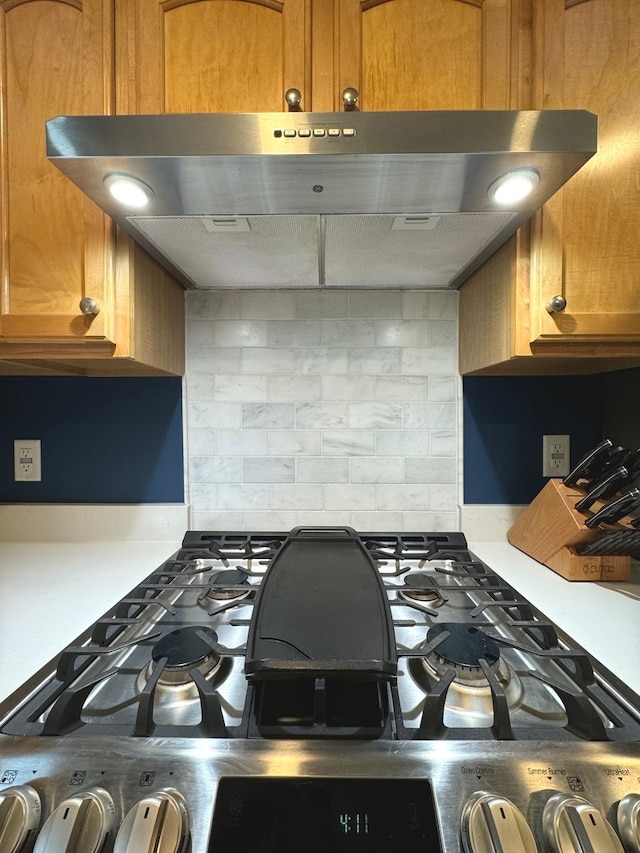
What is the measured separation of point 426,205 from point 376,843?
822mm

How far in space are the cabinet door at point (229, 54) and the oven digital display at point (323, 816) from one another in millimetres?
970

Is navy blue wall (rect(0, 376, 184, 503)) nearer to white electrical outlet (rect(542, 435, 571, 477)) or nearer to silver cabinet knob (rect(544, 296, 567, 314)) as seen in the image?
silver cabinet knob (rect(544, 296, 567, 314))

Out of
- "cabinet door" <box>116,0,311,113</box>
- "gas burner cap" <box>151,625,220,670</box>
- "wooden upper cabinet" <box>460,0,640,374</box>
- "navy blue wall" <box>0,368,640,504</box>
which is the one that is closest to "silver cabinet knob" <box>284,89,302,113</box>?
"cabinet door" <box>116,0,311,113</box>

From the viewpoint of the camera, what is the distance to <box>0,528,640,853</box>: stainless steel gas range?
0.36 metres

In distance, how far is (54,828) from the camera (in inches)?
13.4

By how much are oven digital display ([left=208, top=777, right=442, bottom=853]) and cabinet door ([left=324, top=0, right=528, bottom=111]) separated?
3.19 feet

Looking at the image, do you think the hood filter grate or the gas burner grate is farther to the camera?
the hood filter grate

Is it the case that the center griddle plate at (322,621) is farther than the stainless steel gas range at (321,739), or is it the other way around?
the center griddle plate at (322,621)

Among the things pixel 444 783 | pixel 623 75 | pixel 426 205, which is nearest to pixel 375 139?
pixel 426 205

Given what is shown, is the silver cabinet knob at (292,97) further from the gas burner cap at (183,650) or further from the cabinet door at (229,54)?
the gas burner cap at (183,650)

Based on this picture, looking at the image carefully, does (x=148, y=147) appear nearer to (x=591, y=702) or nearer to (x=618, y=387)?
(x=591, y=702)

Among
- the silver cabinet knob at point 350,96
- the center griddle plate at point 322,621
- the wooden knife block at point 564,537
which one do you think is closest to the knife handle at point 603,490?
the wooden knife block at point 564,537

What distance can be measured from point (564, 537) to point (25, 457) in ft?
4.56

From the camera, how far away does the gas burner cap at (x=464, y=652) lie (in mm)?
532
